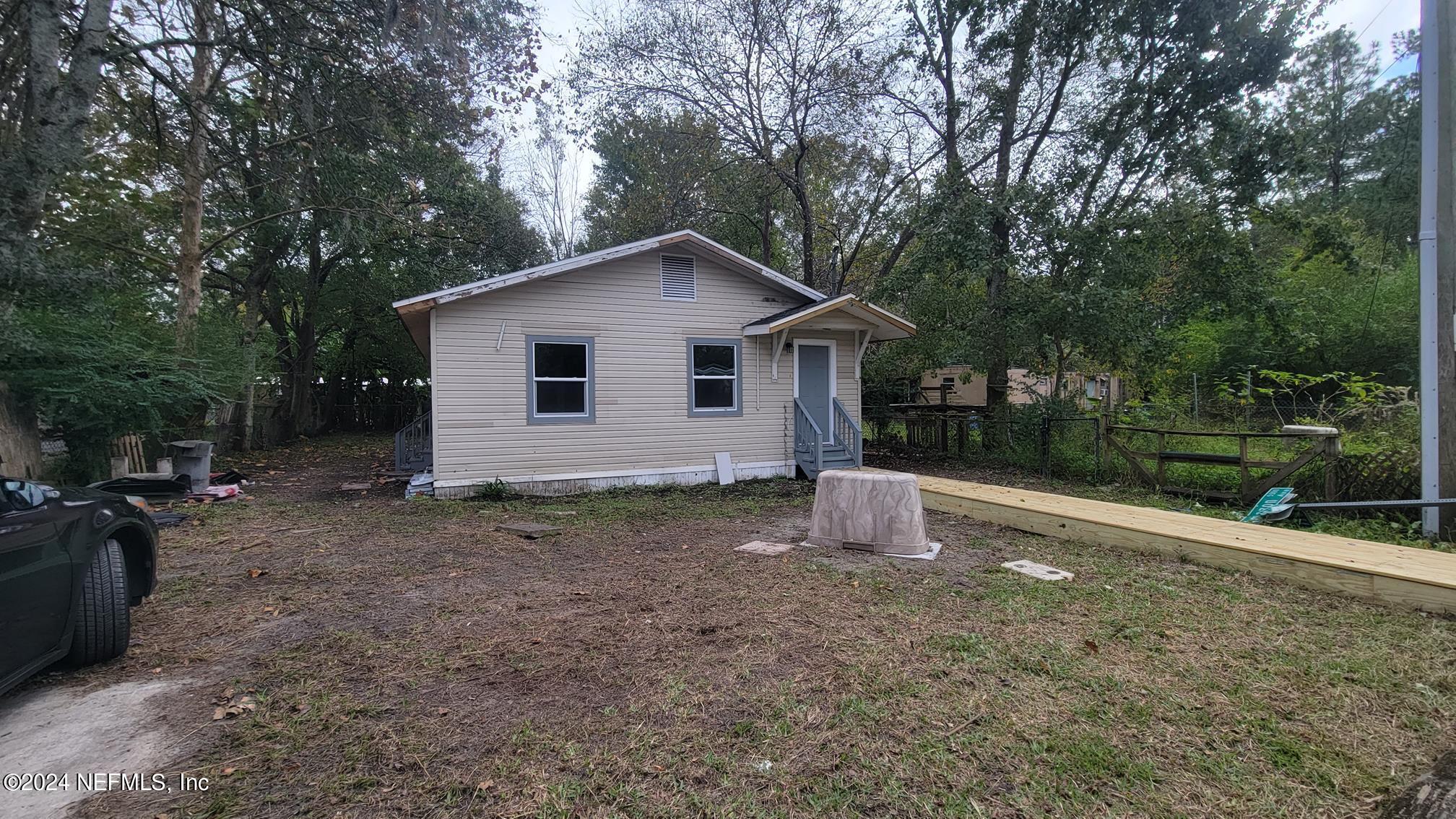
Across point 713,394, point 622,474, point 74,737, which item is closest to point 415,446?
point 622,474

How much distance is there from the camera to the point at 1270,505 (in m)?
6.68

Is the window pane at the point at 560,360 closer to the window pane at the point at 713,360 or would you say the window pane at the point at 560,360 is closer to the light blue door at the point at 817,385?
the window pane at the point at 713,360

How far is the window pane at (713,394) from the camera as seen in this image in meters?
10.7

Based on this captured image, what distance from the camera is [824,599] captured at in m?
4.45

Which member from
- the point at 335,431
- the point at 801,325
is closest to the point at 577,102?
the point at 801,325

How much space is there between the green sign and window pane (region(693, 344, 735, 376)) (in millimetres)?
7445

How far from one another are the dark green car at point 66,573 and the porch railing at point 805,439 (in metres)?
8.54

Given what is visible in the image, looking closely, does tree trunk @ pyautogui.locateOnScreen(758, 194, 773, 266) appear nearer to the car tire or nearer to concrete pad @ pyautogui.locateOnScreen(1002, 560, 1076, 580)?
concrete pad @ pyautogui.locateOnScreen(1002, 560, 1076, 580)

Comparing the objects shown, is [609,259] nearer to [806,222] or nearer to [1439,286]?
[806,222]

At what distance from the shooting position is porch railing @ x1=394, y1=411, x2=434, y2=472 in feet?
38.2

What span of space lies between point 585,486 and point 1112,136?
12.5m

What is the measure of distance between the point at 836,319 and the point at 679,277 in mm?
2975

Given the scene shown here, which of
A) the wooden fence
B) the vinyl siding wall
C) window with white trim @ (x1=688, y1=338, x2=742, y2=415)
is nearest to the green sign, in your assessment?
the wooden fence

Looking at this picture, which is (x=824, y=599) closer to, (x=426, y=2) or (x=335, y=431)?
(x=426, y=2)
